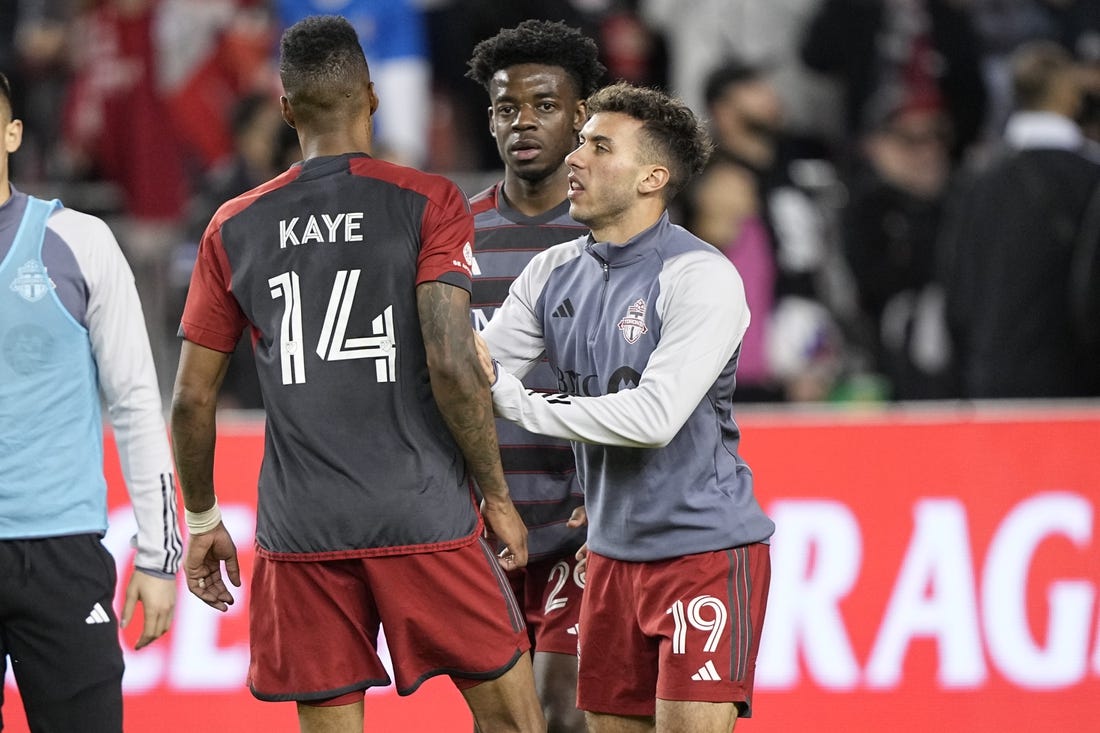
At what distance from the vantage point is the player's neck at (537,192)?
5.62m

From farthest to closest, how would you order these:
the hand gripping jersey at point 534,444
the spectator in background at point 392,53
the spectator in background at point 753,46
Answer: the spectator in background at point 753,46 < the spectator in background at point 392,53 < the hand gripping jersey at point 534,444

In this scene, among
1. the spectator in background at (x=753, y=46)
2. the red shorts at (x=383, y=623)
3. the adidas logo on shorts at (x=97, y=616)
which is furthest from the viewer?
the spectator in background at (x=753, y=46)

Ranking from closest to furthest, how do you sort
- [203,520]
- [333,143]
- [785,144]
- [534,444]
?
[333,143] → [203,520] → [534,444] → [785,144]

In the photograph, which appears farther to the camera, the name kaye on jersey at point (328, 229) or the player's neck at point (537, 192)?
the player's neck at point (537, 192)

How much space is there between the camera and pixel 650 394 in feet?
15.4

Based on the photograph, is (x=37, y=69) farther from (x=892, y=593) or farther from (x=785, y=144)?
(x=892, y=593)

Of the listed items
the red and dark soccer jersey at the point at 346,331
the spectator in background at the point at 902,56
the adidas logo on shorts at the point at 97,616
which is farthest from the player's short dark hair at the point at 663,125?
the spectator in background at the point at 902,56

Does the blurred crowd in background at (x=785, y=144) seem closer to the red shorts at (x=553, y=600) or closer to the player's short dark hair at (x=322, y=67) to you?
the red shorts at (x=553, y=600)

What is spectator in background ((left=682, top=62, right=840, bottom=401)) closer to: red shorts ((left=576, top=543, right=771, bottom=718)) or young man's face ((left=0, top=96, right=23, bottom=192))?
red shorts ((left=576, top=543, right=771, bottom=718))

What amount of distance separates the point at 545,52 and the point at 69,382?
1.92 metres

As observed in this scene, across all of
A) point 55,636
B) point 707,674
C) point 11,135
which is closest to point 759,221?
point 707,674

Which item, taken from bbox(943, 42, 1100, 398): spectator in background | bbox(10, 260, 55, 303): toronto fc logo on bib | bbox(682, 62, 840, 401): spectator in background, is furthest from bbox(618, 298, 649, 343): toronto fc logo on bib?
bbox(943, 42, 1100, 398): spectator in background

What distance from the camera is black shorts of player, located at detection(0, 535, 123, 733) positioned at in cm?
468

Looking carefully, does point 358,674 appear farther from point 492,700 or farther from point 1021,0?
point 1021,0
